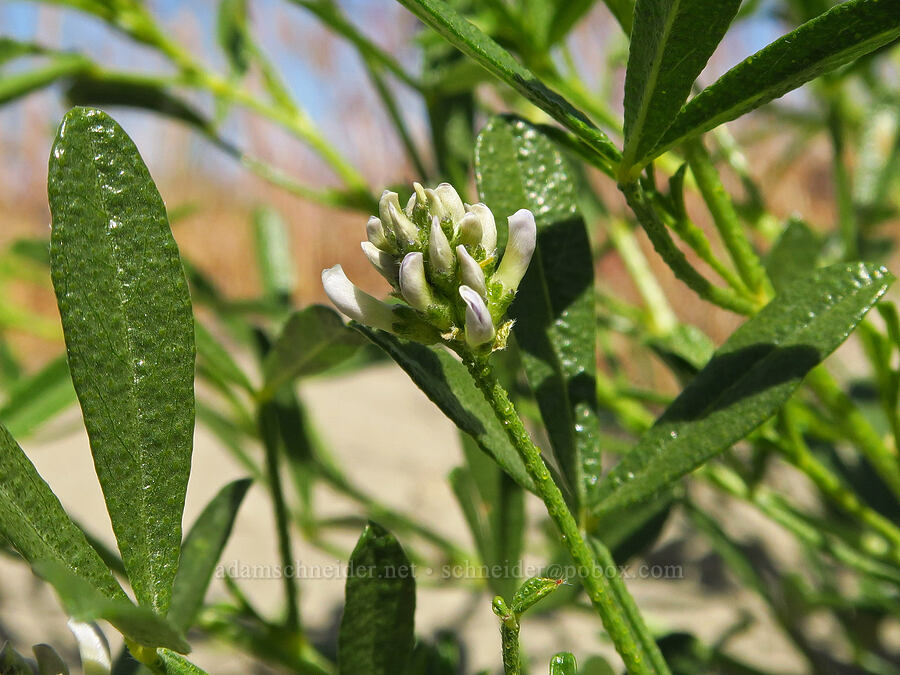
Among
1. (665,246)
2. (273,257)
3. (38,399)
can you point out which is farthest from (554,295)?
(273,257)

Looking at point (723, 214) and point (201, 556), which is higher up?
point (723, 214)

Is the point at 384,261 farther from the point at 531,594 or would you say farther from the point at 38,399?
the point at 38,399

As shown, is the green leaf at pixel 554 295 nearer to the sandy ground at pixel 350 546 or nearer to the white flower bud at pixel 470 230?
the white flower bud at pixel 470 230

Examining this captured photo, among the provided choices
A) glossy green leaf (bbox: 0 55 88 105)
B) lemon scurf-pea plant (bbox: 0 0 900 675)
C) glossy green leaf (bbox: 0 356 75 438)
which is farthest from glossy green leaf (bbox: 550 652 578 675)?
glossy green leaf (bbox: 0 55 88 105)

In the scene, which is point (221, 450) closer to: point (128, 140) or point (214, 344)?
point (214, 344)

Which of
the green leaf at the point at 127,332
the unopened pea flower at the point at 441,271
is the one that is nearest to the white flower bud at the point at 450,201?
the unopened pea flower at the point at 441,271
